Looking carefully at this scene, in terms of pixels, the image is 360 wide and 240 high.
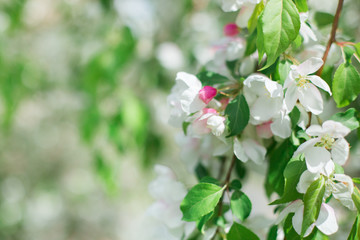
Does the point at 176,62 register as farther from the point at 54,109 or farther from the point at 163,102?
the point at 54,109

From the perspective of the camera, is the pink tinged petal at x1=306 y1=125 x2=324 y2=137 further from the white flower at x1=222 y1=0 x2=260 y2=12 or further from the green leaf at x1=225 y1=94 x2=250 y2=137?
the white flower at x1=222 y1=0 x2=260 y2=12

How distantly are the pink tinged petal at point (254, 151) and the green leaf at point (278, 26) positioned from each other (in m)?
0.16

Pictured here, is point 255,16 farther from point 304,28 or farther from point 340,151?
point 340,151

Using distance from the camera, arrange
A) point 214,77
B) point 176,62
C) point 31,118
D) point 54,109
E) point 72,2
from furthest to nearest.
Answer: point 31,118 → point 54,109 → point 72,2 → point 176,62 → point 214,77

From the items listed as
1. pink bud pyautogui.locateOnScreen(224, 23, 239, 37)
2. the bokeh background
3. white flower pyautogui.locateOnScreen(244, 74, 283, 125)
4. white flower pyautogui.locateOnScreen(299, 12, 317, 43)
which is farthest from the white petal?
the bokeh background

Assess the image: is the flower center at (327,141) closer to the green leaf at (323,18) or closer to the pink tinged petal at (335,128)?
the pink tinged petal at (335,128)

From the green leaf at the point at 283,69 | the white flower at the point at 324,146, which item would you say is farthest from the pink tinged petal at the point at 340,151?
the green leaf at the point at 283,69

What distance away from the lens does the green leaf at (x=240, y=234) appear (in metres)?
0.54

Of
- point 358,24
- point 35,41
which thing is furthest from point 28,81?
point 358,24

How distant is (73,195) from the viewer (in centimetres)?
360

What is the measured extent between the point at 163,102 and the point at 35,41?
1.41m

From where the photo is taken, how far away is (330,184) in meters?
0.48

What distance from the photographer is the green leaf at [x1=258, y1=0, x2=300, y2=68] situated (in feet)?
1.58

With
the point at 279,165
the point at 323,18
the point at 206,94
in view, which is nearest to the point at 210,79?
the point at 206,94
